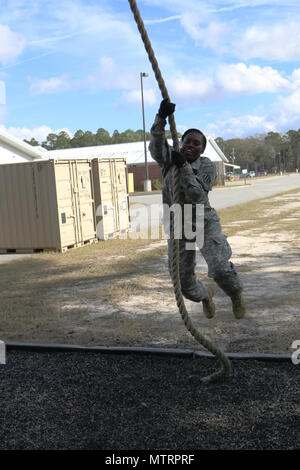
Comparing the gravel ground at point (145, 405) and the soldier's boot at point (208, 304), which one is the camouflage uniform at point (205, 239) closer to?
the soldier's boot at point (208, 304)

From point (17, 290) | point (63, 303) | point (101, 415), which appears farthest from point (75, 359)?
point (17, 290)

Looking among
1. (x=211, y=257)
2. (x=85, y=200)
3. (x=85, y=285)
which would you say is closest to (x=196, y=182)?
(x=211, y=257)

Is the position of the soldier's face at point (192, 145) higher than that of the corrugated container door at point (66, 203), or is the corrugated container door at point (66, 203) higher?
the soldier's face at point (192, 145)

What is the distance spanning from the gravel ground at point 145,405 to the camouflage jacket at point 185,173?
1434mm

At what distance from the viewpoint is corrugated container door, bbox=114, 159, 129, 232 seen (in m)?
14.9

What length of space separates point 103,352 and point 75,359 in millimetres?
274

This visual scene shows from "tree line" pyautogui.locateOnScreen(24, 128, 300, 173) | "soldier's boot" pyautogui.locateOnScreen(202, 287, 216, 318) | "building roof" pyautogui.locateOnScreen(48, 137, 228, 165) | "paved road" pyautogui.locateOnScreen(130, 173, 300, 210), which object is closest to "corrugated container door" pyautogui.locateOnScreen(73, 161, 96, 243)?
"soldier's boot" pyautogui.locateOnScreen(202, 287, 216, 318)

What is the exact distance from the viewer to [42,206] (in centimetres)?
1225

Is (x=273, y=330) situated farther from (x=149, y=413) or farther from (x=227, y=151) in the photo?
(x=227, y=151)

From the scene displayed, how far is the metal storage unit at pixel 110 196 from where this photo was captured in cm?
1389

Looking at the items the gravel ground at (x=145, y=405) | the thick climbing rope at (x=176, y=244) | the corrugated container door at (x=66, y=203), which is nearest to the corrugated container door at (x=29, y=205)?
the corrugated container door at (x=66, y=203)

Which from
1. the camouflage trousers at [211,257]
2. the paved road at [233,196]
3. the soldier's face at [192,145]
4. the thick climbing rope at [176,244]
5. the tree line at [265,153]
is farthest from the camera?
the tree line at [265,153]

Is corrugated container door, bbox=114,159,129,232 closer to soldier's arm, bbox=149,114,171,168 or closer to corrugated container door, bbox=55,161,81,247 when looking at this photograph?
corrugated container door, bbox=55,161,81,247

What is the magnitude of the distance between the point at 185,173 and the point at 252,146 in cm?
14903
